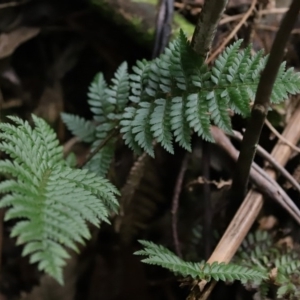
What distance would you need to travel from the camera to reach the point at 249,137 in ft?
3.31

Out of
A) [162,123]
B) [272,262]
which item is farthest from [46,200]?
[272,262]

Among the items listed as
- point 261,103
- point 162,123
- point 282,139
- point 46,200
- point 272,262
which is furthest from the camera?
point 282,139

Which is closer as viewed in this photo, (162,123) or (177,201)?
(162,123)

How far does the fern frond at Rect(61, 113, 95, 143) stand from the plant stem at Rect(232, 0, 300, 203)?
1.36 ft

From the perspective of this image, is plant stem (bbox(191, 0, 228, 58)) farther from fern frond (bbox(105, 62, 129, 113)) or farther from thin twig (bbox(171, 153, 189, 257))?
thin twig (bbox(171, 153, 189, 257))

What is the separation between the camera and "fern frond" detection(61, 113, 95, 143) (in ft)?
4.42

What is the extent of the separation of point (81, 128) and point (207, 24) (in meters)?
0.49

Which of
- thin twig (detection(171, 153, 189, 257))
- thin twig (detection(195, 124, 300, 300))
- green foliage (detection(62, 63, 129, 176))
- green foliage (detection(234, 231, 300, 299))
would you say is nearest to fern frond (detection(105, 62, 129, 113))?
green foliage (detection(62, 63, 129, 176))

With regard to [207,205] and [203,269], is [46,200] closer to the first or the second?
[203,269]

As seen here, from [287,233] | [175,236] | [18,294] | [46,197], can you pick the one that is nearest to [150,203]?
[175,236]

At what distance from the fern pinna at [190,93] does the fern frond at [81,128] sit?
0.79ft

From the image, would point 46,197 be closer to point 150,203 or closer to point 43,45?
point 150,203

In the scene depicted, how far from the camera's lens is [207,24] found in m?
1.03

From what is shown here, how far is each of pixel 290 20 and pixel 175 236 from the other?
0.66m
